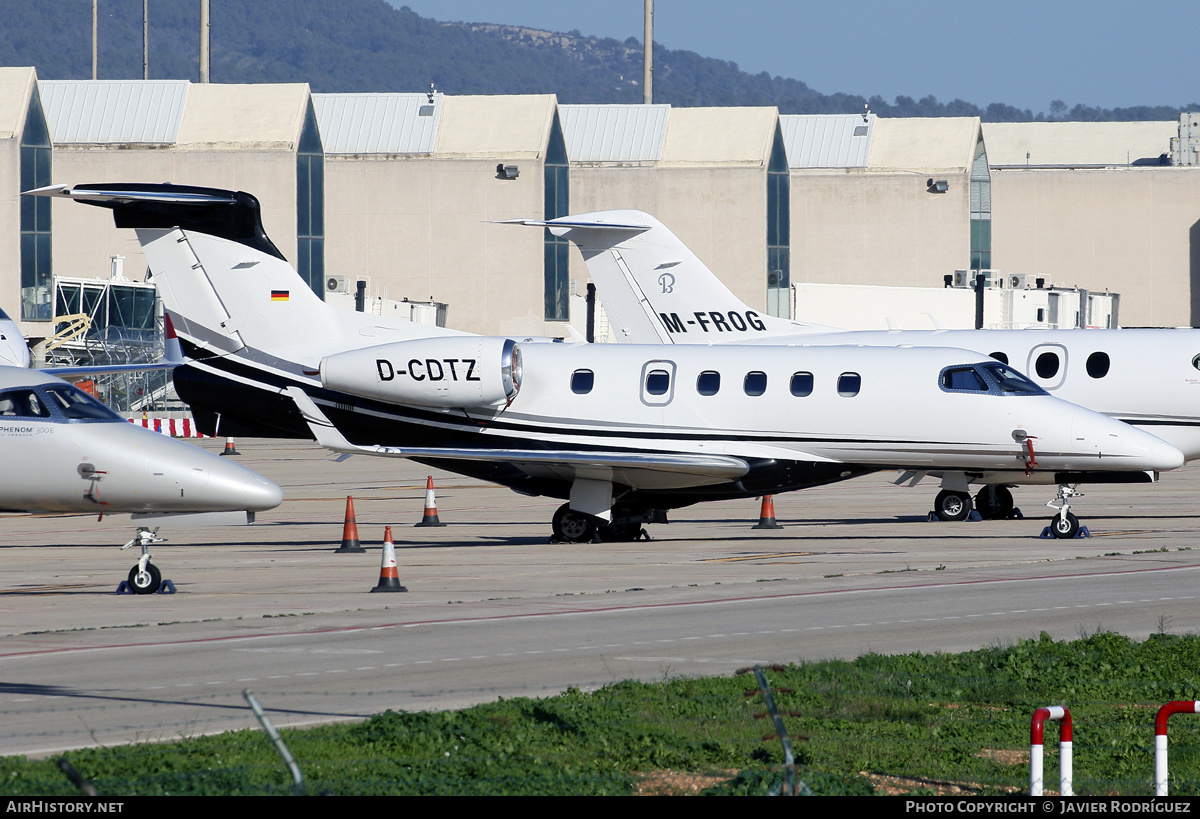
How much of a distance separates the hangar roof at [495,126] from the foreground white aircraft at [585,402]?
5000 cm

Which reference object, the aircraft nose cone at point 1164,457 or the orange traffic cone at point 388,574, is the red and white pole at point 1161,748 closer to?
the orange traffic cone at point 388,574

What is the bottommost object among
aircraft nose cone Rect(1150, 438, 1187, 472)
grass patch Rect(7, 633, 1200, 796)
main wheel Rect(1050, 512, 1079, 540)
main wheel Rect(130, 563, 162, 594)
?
main wheel Rect(1050, 512, 1079, 540)

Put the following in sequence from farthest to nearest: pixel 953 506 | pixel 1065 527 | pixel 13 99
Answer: pixel 13 99, pixel 953 506, pixel 1065 527

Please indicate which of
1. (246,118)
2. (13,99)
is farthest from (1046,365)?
(13,99)

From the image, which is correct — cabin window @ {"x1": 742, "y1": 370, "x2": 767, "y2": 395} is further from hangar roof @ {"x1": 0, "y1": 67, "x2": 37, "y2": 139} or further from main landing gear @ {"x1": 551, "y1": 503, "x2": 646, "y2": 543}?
hangar roof @ {"x1": 0, "y1": 67, "x2": 37, "y2": 139}

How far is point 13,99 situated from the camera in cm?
6931

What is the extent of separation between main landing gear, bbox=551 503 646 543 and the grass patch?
1253 cm

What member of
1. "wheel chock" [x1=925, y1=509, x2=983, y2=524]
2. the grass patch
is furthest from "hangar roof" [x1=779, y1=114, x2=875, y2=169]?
the grass patch

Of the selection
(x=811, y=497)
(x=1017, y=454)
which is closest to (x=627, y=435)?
(x=1017, y=454)

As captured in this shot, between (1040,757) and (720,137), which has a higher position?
(720,137)

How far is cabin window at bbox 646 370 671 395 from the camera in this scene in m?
25.3

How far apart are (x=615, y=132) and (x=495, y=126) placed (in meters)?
7.49

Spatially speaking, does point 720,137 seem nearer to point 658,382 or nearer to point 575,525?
point 658,382

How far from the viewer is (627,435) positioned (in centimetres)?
2519
